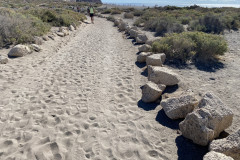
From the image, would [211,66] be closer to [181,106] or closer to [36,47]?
[181,106]

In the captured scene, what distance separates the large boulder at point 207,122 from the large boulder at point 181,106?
1.17 ft

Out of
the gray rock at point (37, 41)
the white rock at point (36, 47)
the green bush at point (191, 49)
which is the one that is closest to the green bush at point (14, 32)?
the gray rock at point (37, 41)

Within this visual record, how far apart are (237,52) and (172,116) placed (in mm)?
6170

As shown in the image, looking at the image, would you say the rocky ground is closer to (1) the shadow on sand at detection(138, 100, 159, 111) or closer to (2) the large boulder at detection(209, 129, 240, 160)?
(1) the shadow on sand at detection(138, 100, 159, 111)

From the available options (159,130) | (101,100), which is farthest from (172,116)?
(101,100)

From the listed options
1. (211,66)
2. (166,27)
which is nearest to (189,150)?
(211,66)

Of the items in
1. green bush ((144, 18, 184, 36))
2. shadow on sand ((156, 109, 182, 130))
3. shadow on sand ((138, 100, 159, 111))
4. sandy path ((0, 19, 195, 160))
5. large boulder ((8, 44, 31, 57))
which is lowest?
sandy path ((0, 19, 195, 160))

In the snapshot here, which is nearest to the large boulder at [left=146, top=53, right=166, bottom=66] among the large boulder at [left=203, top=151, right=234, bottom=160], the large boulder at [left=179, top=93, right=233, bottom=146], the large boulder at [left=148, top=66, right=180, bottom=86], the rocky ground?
the rocky ground

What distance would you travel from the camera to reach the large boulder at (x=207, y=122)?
9.22 ft

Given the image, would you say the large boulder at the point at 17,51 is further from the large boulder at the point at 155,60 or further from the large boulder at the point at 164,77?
the large boulder at the point at 164,77

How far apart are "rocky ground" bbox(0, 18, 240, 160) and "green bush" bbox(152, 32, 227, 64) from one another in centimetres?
58

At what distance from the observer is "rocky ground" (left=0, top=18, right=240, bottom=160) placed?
293 cm

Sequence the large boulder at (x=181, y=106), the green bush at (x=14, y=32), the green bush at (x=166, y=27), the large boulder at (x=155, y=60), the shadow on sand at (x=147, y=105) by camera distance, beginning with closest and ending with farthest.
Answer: the large boulder at (x=181, y=106) < the shadow on sand at (x=147, y=105) < the large boulder at (x=155, y=60) < the green bush at (x=14, y=32) < the green bush at (x=166, y=27)

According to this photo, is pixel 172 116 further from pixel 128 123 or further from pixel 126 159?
pixel 126 159
